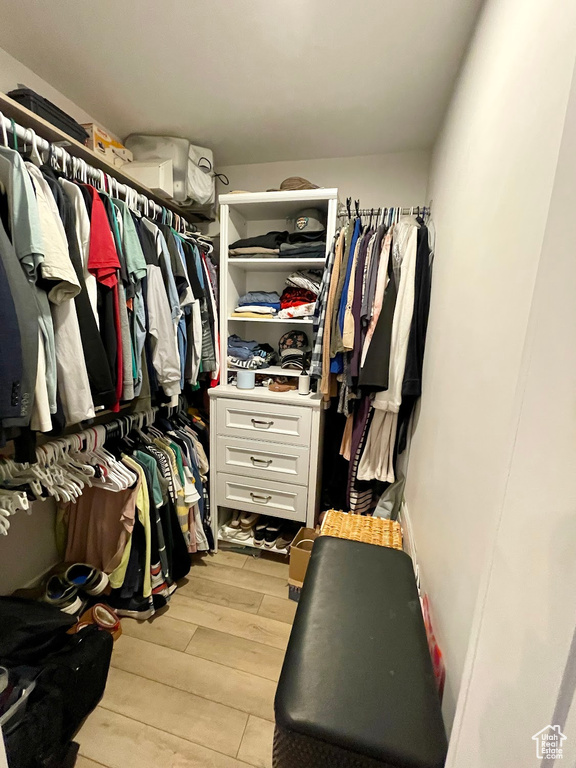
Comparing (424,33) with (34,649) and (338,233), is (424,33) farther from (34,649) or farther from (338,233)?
(34,649)

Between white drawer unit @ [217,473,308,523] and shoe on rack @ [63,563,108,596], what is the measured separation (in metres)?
0.65

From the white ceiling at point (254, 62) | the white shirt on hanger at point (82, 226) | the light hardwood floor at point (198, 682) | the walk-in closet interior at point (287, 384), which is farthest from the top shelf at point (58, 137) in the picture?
the light hardwood floor at point (198, 682)

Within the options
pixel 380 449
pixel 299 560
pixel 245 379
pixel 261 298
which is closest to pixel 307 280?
pixel 261 298

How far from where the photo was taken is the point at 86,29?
3.76 feet

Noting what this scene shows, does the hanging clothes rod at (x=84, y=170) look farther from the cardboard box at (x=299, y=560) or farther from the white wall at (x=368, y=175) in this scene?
the cardboard box at (x=299, y=560)

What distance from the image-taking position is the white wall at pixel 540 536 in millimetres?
313

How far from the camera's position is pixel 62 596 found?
52.4 inches

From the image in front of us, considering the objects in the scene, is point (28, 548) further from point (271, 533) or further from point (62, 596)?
point (271, 533)

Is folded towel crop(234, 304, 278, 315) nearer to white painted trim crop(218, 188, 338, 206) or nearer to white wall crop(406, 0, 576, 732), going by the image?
white painted trim crop(218, 188, 338, 206)

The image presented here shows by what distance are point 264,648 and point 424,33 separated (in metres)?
2.49

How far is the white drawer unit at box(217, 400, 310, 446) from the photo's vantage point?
64.5 inches

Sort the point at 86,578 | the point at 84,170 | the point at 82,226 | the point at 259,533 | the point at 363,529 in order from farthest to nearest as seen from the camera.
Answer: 1. the point at 259,533
2. the point at 86,578
3. the point at 363,529
4. the point at 84,170
5. the point at 82,226

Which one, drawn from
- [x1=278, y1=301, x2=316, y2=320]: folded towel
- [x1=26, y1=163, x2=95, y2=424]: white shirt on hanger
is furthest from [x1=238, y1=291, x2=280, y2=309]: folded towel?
[x1=26, y1=163, x2=95, y2=424]: white shirt on hanger

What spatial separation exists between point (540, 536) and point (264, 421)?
1.42 meters
